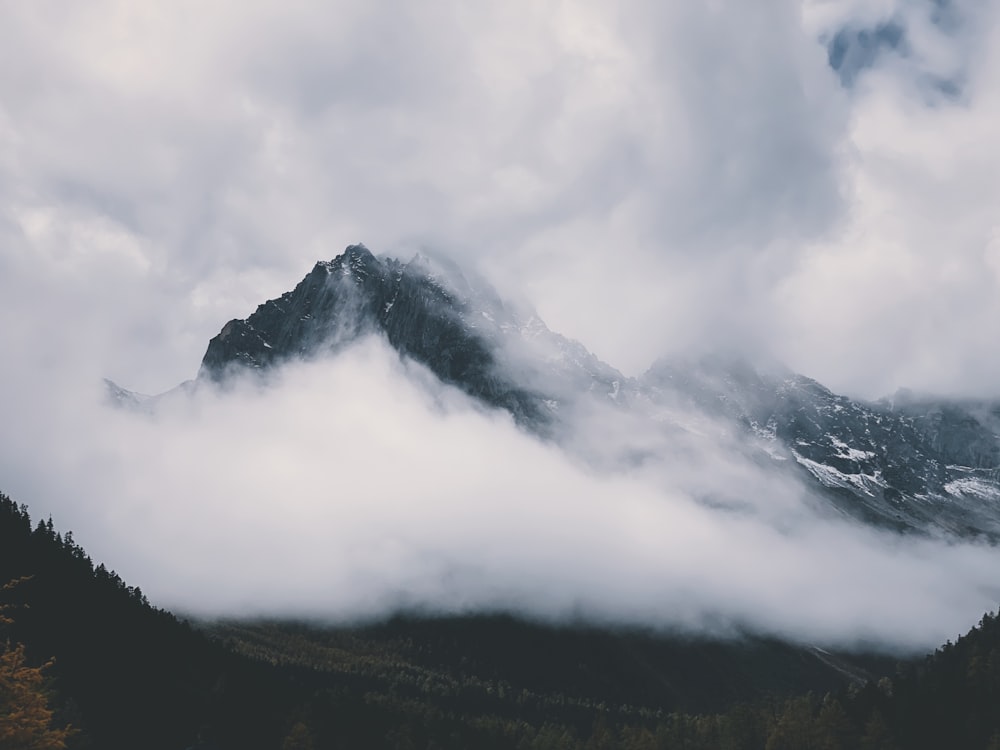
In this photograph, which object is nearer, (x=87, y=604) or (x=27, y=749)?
(x=27, y=749)

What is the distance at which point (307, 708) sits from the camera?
525ft

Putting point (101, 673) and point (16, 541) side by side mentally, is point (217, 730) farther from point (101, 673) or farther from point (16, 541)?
point (16, 541)

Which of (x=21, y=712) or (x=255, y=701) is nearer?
(x=21, y=712)

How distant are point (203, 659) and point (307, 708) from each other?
41605 millimetres

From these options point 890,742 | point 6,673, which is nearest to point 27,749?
point 6,673

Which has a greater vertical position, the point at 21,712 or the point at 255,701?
the point at 21,712

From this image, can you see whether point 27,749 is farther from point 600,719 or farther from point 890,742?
point 600,719

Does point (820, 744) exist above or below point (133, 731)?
above

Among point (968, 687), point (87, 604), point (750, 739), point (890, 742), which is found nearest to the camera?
point (890, 742)

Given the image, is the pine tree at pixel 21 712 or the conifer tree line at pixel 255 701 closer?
the pine tree at pixel 21 712

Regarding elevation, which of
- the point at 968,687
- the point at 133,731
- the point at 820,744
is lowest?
the point at 133,731

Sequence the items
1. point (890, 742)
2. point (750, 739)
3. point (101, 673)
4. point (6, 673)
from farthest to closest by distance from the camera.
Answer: point (101, 673), point (750, 739), point (890, 742), point (6, 673)

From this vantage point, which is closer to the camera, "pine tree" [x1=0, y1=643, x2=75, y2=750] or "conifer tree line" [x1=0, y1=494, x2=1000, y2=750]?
"pine tree" [x1=0, y1=643, x2=75, y2=750]

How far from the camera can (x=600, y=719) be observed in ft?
599
